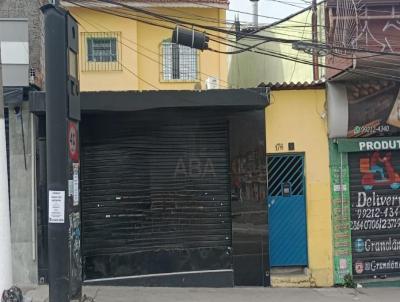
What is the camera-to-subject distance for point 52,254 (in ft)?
21.5

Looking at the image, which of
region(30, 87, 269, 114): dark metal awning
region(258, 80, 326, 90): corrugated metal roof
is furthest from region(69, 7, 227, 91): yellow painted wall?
region(30, 87, 269, 114): dark metal awning

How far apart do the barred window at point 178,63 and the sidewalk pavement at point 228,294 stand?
8.19 meters

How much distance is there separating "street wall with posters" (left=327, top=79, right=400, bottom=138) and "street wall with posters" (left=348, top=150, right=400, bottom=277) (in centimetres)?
45

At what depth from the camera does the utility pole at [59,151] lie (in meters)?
6.50

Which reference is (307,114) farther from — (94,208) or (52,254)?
(52,254)

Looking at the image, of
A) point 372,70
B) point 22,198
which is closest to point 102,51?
point 22,198

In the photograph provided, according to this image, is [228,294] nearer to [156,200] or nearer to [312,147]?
[156,200]

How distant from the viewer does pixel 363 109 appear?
10.3m

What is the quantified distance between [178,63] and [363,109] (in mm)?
7350

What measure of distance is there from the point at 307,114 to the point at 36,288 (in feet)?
18.1

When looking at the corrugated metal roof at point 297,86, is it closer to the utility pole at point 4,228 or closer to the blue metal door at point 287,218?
the blue metal door at point 287,218

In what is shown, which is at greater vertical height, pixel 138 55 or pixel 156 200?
pixel 138 55

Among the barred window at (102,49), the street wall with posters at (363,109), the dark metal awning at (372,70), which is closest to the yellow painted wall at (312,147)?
the street wall with posters at (363,109)

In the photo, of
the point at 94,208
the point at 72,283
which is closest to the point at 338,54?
the point at 94,208
